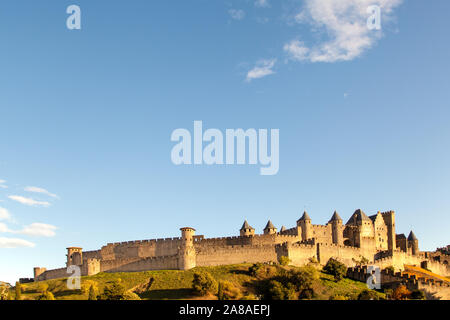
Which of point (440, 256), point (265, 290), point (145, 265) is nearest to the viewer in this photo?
point (265, 290)

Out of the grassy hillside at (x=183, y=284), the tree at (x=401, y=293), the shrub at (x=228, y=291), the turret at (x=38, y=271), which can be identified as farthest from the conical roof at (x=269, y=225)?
the turret at (x=38, y=271)

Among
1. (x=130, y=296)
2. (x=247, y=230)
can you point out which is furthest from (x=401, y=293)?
(x=130, y=296)

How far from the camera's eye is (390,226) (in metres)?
90.3

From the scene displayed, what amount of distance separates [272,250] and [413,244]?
30.0m

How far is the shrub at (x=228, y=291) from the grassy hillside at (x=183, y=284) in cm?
60

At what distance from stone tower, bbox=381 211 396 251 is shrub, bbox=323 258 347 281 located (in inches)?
629

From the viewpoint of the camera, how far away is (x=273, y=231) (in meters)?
85.9

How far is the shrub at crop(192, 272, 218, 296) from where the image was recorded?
65.2m

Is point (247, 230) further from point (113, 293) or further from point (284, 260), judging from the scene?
point (113, 293)

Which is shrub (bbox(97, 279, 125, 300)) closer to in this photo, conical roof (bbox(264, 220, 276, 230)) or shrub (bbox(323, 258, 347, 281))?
Answer: shrub (bbox(323, 258, 347, 281))

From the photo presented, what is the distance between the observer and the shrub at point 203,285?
65250 millimetres
